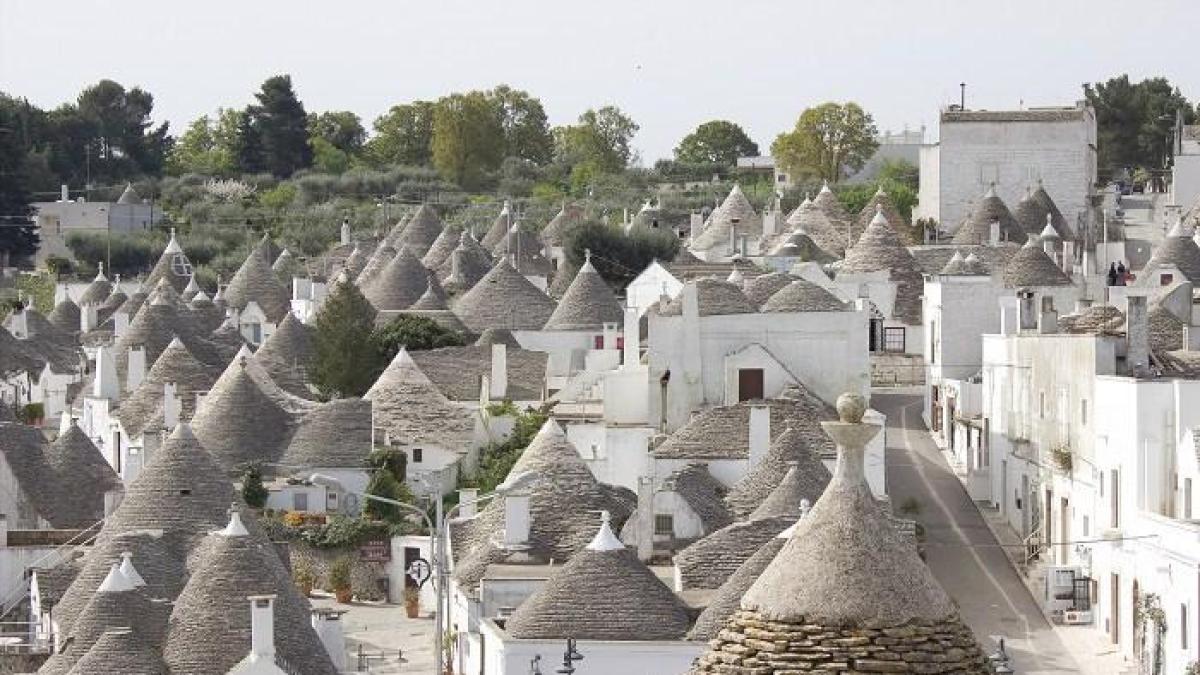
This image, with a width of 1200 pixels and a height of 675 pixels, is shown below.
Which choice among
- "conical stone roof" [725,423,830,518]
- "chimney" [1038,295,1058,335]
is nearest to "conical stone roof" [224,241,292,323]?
"chimney" [1038,295,1058,335]

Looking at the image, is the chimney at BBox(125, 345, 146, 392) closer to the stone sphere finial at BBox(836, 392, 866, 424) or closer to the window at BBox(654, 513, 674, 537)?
the window at BBox(654, 513, 674, 537)

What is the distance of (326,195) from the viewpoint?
135 m

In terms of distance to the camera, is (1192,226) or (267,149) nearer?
(1192,226)

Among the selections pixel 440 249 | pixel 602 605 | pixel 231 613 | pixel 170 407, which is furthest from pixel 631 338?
pixel 440 249

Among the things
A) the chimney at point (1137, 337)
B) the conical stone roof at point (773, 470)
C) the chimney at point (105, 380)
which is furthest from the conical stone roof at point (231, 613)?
the chimney at point (105, 380)

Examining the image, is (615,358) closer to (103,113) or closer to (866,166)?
(866,166)

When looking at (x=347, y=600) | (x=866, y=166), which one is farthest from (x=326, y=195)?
(x=347, y=600)

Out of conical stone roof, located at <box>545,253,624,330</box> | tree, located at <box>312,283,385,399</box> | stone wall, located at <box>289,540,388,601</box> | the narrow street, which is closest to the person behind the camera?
the narrow street

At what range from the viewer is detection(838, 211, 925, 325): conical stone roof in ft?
234

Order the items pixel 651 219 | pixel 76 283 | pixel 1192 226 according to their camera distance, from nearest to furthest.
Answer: pixel 1192 226 → pixel 651 219 → pixel 76 283

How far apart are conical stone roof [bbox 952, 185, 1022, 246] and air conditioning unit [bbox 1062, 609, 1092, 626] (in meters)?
33.0

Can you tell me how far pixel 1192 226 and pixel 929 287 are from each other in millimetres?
18998

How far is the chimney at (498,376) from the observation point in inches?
2571

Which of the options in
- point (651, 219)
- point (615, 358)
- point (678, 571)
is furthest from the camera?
point (651, 219)
